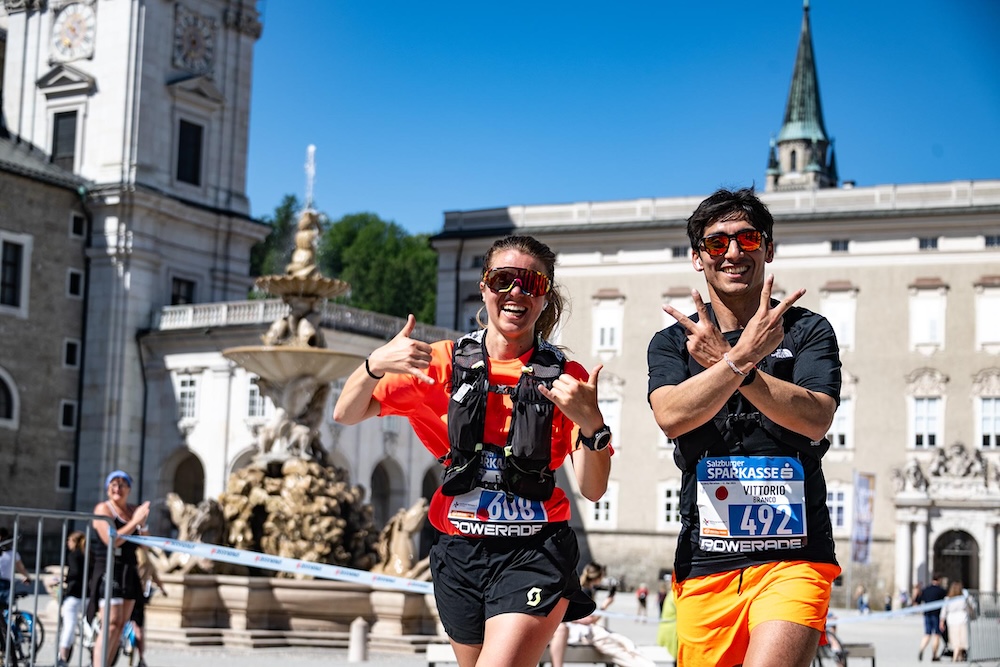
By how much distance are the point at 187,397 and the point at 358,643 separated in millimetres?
36044

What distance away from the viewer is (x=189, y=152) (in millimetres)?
56562

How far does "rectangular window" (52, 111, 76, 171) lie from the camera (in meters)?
55.0

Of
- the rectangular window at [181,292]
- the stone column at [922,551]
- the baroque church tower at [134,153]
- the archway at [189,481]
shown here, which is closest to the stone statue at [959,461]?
the stone column at [922,551]

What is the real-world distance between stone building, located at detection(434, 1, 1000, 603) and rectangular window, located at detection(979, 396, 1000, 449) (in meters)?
0.05

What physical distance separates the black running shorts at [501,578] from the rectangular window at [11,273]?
48130 millimetres

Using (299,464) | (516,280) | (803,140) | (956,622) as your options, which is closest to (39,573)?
A: (516,280)

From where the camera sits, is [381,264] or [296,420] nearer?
[296,420]

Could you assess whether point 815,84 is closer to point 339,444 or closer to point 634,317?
point 634,317

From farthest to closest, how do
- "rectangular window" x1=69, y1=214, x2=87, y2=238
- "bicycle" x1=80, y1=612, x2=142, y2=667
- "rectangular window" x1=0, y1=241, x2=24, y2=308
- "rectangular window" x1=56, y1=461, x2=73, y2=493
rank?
"rectangular window" x1=69, y1=214, x2=87, y2=238 < "rectangular window" x1=56, y1=461, x2=73, y2=493 < "rectangular window" x1=0, y1=241, x2=24, y2=308 < "bicycle" x1=80, y1=612, x2=142, y2=667

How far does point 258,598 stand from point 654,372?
15.5 metres

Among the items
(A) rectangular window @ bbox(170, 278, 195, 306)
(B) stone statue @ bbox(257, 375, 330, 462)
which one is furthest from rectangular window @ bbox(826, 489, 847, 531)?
(B) stone statue @ bbox(257, 375, 330, 462)

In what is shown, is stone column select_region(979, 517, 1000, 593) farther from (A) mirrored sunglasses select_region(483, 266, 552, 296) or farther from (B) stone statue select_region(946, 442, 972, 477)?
(A) mirrored sunglasses select_region(483, 266, 552, 296)

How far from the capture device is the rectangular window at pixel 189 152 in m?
56.1

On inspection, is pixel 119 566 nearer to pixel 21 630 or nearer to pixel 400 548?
pixel 21 630
